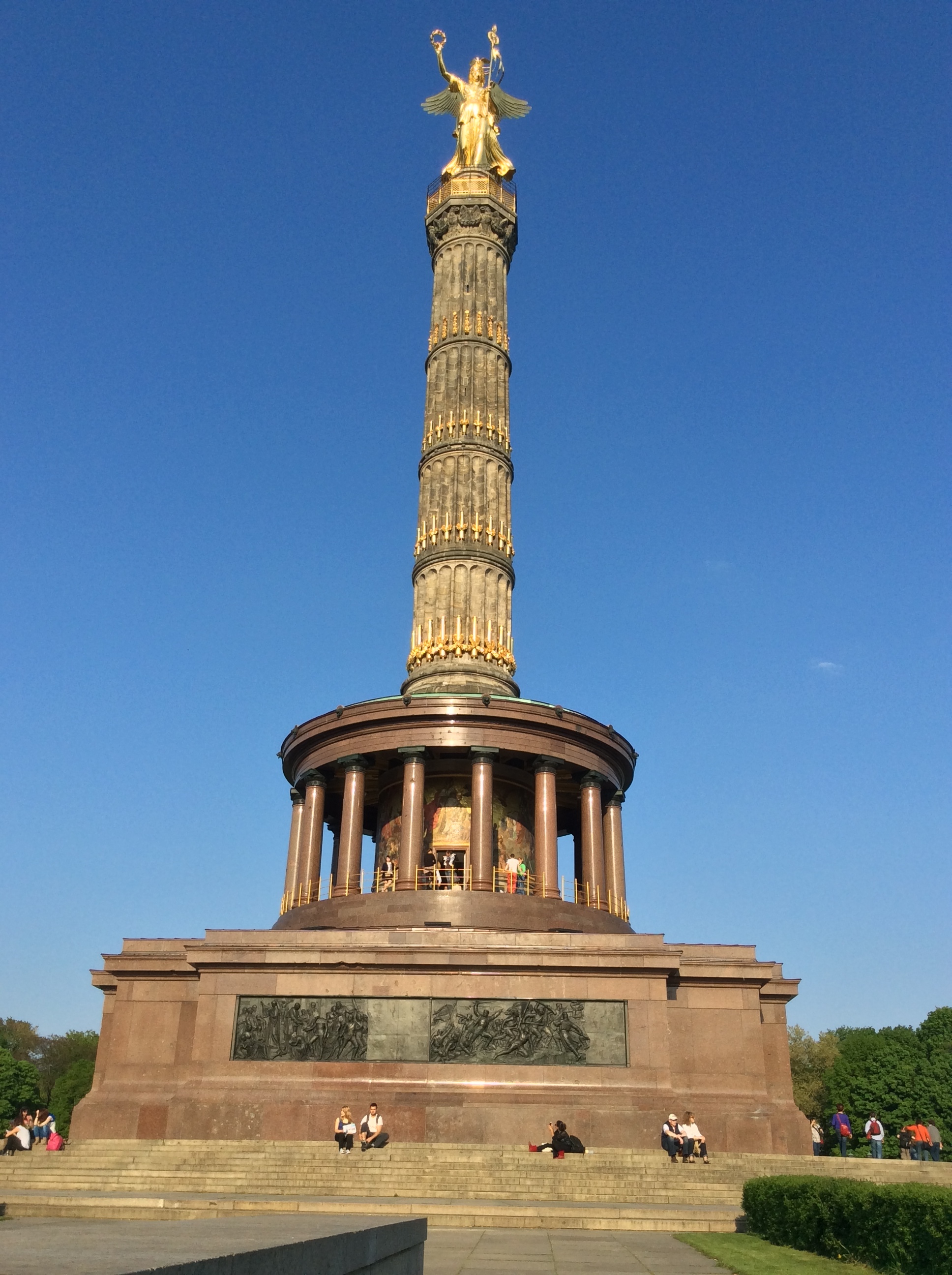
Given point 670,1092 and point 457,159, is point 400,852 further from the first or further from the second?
→ point 457,159

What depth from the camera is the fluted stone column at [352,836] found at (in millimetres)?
22781

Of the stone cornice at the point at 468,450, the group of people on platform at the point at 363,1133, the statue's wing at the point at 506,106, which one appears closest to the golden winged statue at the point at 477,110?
the statue's wing at the point at 506,106

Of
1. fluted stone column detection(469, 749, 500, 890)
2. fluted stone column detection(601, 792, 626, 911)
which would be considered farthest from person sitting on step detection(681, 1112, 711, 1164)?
fluted stone column detection(601, 792, 626, 911)

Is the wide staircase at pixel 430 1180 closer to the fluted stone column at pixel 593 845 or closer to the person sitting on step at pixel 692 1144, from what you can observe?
the person sitting on step at pixel 692 1144

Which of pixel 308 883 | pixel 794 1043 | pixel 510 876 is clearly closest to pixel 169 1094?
pixel 308 883

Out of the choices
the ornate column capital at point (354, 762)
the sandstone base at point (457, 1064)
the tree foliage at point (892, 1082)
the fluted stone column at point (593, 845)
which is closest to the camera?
the sandstone base at point (457, 1064)

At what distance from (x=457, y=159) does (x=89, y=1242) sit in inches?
1368

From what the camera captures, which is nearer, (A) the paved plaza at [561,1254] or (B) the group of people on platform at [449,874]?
(A) the paved plaza at [561,1254]

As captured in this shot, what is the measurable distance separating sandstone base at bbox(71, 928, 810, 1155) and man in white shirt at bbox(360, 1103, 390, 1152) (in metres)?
1.11

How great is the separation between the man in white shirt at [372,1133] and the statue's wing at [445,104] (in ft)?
100

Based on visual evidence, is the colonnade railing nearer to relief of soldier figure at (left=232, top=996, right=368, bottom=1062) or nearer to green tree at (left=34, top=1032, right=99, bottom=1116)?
relief of soldier figure at (left=232, top=996, right=368, bottom=1062)

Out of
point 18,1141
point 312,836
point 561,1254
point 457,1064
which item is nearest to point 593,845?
point 312,836

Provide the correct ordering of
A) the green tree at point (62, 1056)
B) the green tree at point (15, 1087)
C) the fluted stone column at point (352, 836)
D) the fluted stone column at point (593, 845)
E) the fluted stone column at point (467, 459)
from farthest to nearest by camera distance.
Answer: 1. the green tree at point (62, 1056)
2. the green tree at point (15, 1087)
3. the fluted stone column at point (467, 459)
4. the fluted stone column at point (593, 845)
5. the fluted stone column at point (352, 836)

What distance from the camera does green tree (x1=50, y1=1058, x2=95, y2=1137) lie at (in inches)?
1786
